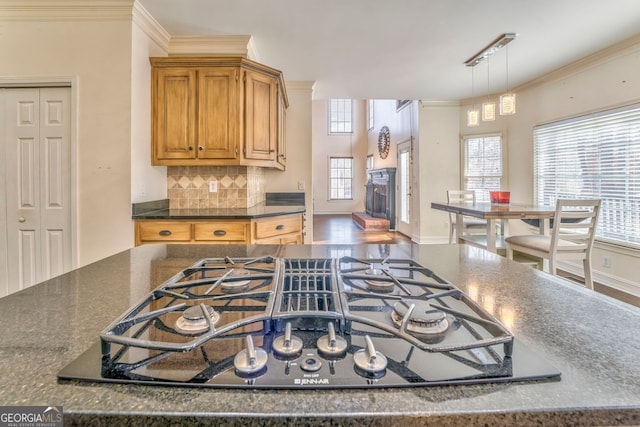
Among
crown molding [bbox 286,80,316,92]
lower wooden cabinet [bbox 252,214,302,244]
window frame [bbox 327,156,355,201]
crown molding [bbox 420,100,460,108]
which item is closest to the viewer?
lower wooden cabinet [bbox 252,214,302,244]

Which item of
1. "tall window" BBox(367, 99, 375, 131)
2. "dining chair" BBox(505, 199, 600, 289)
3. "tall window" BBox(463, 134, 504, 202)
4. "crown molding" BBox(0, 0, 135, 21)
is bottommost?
"dining chair" BBox(505, 199, 600, 289)

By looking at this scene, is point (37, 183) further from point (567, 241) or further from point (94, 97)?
point (567, 241)

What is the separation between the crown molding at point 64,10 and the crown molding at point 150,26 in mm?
64

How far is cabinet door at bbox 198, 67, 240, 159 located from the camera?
9.95 ft

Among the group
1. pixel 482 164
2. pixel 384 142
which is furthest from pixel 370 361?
pixel 384 142

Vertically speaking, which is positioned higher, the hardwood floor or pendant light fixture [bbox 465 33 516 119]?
pendant light fixture [bbox 465 33 516 119]

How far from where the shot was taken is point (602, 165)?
151 inches

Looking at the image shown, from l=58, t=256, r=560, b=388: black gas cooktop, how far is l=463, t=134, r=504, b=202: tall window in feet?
18.8

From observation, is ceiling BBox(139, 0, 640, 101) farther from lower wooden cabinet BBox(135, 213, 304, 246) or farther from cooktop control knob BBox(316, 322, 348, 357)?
cooktop control knob BBox(316, 322, 348, 357)

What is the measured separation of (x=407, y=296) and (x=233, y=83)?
2.89m

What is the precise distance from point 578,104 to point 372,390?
16.8ft

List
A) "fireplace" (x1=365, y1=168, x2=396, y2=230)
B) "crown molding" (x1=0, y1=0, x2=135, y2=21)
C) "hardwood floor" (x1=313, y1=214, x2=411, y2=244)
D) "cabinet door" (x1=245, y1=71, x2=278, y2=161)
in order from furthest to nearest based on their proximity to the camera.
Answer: "fireplace" (x1=365, y1=168, x2=396, y2=230)
"hardwood floor" (x1=313, y1=214, x2=411, y2=244)
"cabinet door" (x1=245, y1=71, x2=278, y2=161)
"crown molding" (x1=0, y1=0, x2=135, y2=21)

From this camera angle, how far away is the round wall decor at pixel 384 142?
8430 millimetres

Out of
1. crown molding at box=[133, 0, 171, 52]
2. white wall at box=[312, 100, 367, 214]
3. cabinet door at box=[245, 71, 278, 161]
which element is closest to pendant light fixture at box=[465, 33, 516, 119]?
cabinet door at box=[245, 71, 278, 161]
